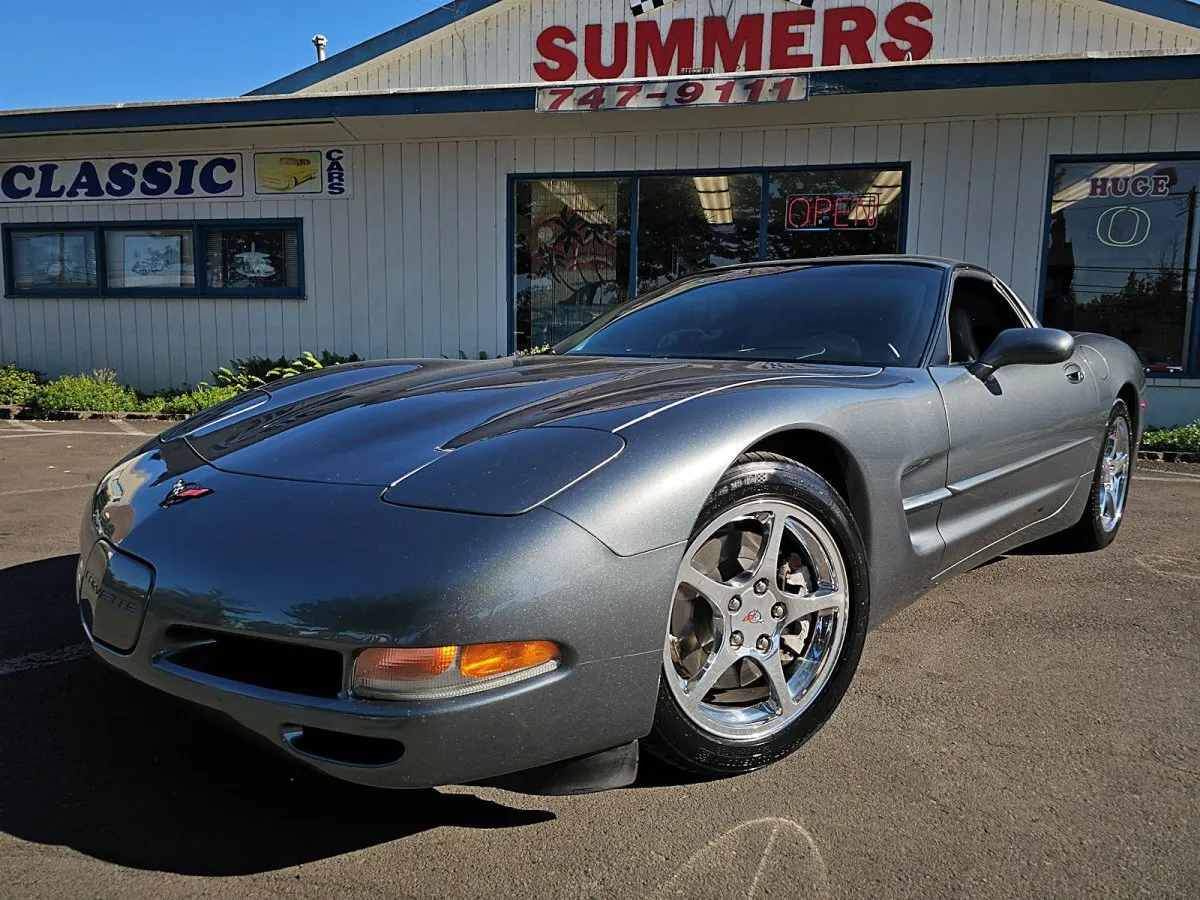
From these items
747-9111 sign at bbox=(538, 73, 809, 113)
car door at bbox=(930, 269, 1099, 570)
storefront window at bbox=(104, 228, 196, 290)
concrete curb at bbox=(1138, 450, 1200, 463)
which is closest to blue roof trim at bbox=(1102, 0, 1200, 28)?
747-9111 sign at bbox=(538, 73, 809, 113)

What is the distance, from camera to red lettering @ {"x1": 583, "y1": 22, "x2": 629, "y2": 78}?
38.2 ft

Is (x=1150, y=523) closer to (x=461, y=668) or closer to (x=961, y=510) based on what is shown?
(x=961, y=510)

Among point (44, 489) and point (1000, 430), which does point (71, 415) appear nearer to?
point (44, 489)

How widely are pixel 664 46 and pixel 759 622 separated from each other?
1093 centimetres

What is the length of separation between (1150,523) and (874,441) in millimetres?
3344

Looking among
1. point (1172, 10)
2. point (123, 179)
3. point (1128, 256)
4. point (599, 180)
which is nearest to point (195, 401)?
point (123, 179)

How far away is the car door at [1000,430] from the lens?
2.73 metres

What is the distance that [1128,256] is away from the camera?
27.9 ft

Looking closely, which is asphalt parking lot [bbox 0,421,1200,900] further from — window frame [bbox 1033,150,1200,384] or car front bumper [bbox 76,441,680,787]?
window frame [bbox 1033,150,1200,384]

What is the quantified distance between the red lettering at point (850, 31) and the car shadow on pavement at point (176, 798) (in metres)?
11.2

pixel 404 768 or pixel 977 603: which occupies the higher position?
pixel 404 768

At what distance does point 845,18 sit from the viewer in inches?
432

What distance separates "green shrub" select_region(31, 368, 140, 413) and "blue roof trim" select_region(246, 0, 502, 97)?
18.3 ft

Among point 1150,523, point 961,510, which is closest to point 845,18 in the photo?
point 1150,523
